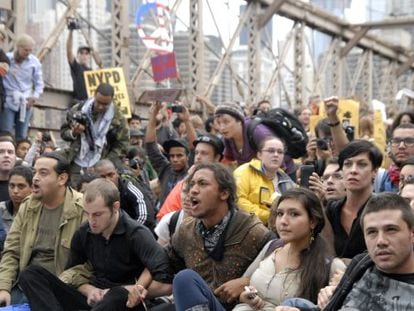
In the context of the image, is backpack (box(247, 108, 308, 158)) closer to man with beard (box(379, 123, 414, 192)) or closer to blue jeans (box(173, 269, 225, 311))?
man with beard (box(379, 123, 414, 192))

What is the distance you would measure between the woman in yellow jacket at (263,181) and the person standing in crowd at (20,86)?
12.3ft

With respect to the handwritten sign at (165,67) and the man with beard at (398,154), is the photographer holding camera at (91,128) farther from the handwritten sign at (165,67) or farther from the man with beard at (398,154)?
the man with beard at (398,154)

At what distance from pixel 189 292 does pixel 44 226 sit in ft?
6.22

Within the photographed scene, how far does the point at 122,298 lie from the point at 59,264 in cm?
84

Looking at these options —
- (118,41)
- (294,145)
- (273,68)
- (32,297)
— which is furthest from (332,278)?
(273,68)

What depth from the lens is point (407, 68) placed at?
20.9 metres

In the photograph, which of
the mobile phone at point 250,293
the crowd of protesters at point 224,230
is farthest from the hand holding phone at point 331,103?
the mobile phone at point 250,293

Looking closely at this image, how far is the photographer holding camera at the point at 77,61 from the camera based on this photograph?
9812 mm

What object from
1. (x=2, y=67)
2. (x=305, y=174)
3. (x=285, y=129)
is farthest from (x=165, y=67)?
(x=305, y=174)

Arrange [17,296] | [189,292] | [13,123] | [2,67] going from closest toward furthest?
[189,292], [17,296], [2,67], [13,123]

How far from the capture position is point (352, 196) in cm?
463

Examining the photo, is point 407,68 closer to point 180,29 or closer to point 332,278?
point 180,29

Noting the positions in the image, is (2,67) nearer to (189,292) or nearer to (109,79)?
(109,79)

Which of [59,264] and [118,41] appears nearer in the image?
[59,264]
